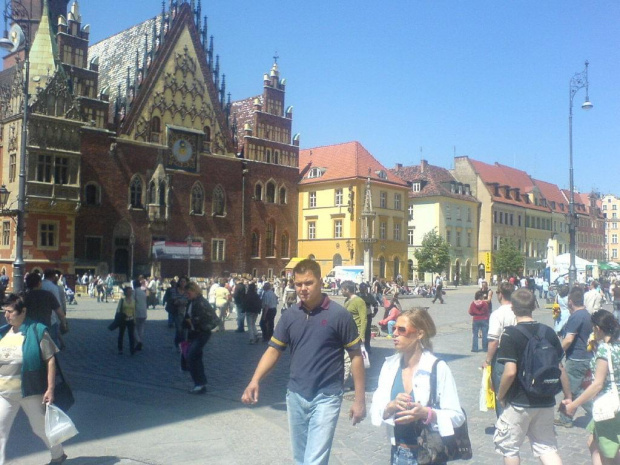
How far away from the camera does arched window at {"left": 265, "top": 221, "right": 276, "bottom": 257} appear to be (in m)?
52.3

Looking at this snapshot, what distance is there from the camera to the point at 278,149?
2062 inches

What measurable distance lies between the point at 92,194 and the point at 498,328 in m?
37.5

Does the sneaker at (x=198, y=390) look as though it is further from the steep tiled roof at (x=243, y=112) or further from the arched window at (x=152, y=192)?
the steep tiled roof at (x=243, y=112)

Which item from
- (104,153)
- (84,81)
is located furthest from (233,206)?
(84,81)

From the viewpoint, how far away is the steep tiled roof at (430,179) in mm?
67312

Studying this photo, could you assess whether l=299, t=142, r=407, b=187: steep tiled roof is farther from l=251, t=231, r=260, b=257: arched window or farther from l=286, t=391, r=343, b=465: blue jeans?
l=286, t=391, r=343, b=465: blue jeans

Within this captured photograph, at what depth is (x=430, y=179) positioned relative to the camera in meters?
68.1

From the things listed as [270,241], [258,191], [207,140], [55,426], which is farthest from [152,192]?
[55,426]

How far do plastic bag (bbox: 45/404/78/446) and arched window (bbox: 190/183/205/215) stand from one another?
138 ft

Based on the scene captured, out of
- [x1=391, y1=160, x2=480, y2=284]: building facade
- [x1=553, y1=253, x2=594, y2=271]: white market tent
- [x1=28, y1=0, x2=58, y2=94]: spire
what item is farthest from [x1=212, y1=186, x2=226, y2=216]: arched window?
[x1=553, y1=253, x2=594, y2=271]: white market tent

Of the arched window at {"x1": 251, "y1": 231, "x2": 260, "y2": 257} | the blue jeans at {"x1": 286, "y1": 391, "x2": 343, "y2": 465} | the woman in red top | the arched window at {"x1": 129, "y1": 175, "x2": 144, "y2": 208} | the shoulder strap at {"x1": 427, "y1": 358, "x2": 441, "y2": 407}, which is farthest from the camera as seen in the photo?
the arched window at {"x1": 251, "y1": 231, "x2": 260, "y2": 257}

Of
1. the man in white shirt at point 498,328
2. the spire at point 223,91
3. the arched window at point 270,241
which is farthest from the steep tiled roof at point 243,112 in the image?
the man in white shirt at point 498,328

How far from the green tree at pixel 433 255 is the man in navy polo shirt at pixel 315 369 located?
182ft

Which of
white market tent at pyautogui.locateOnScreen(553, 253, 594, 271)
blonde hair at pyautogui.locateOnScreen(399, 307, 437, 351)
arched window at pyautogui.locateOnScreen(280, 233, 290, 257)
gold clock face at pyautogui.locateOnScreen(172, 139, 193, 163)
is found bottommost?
blonde hair at pyautogui.locateOnScreen(399, 307, 437, 351)
